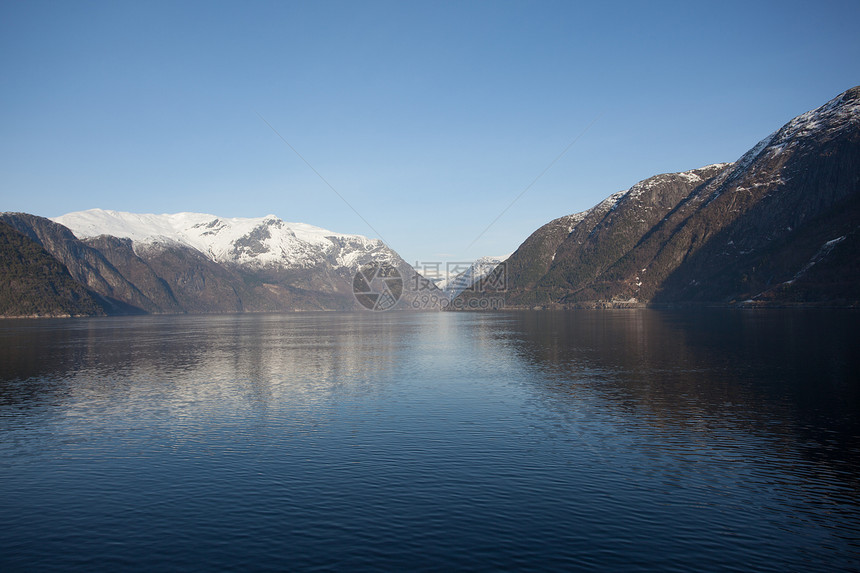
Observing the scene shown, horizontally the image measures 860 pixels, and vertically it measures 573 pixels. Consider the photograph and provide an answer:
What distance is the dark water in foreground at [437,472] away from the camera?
80.1 feet

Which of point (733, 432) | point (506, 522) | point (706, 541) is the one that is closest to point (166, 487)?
point (506, 522)

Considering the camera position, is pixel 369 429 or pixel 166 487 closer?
pixel 166 487

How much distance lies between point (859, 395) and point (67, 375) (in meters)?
104

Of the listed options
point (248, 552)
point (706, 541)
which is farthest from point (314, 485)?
point (706, 541)

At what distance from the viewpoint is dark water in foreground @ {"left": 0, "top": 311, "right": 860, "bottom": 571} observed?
24.4 metres

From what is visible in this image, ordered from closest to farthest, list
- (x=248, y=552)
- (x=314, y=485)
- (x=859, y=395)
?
(x=248, y=552)
(x=314, y=485)
(x=859, y=395)

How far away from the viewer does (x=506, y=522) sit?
27.2 meters

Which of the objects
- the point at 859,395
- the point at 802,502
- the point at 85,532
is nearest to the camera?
the point at 85,532

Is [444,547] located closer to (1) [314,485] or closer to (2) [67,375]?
(1) [314,485]

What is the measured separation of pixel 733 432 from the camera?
44.3 m

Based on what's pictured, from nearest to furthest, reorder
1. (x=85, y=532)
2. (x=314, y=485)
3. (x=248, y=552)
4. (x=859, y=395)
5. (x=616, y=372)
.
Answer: (x=248, y=552) → (x=85, y=532) → (x=314, y=485) → (x=859, y=395) → (x=616, y=372)

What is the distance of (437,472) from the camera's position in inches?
1383

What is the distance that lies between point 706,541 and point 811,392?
46408mm

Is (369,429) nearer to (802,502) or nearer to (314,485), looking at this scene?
(314,485)
